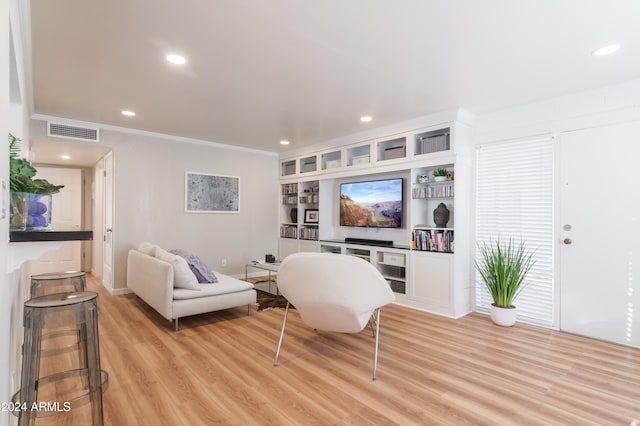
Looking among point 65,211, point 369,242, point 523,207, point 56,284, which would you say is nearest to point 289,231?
point 369,242

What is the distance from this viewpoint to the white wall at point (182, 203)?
15.6ft

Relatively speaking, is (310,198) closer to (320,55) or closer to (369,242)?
(369,242)

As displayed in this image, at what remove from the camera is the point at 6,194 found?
1.17 m

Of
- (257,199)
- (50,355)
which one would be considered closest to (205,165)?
(257,199)

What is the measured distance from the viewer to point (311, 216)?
236 inches

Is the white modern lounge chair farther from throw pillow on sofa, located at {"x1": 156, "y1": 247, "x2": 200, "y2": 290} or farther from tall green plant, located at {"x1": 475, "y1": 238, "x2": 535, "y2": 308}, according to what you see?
tall green plant, located at {"x1": 475, "y1": 238, "x2": 535, "y2": 308}

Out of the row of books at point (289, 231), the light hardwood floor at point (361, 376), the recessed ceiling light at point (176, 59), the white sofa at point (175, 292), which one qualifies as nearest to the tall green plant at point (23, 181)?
the light hardwood floor at point (361, 376)

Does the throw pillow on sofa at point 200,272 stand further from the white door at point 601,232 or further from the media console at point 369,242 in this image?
the white door at point 601,232

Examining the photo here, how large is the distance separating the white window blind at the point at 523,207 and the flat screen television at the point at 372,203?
1034 mm

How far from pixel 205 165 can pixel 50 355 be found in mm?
3400

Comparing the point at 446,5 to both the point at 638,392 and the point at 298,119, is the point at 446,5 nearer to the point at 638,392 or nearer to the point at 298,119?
the point at 298,119

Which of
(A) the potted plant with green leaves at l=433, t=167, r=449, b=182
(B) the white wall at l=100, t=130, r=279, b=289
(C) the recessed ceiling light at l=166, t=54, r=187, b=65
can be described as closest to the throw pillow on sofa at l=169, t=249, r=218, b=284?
(B) the white wall at l=100, t=130, r=279, b=289

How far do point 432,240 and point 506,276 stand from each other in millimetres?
870

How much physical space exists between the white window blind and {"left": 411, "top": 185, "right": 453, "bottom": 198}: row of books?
15.6 inches
